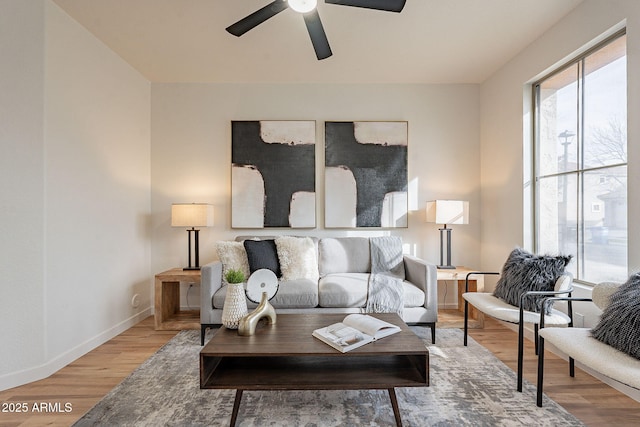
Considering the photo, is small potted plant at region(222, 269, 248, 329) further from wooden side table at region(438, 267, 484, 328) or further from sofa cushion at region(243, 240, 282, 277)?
wooden side table at region(438, 267, 484, 328)

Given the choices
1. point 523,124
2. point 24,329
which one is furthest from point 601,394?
point 24,329

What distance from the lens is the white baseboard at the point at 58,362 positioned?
92.0 inches

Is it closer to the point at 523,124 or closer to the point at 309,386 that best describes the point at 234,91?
the point at 523,124

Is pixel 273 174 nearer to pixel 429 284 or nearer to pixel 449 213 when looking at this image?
pixel 449 213

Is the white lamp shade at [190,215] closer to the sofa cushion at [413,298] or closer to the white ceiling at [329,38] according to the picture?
the white ceiling at [329,38]

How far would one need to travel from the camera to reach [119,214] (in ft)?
11.4

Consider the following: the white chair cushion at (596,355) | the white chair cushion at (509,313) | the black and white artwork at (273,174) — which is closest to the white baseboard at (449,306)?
the white chair cushion at (509,313)

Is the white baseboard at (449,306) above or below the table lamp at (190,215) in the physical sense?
below

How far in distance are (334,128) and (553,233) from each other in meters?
2.37

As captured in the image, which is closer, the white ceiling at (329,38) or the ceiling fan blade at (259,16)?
the ceiling fan blade at (259,16)

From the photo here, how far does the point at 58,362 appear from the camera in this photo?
2611 mm

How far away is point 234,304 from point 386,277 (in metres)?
1.54

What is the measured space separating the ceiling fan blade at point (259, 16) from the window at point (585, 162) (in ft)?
7.39

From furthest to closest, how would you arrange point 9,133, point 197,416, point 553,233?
point 553,233 < point 9,133 < point 197,416
